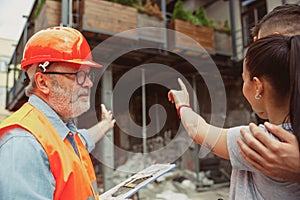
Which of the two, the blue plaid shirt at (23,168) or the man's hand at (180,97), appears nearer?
the blue plaid shirt at (23,168)

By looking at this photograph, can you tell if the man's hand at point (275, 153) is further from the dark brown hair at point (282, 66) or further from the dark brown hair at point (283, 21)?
the dark brown hair at point (283, 21)

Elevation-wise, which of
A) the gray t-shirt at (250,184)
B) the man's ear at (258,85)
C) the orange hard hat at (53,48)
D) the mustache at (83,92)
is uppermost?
the orange hard hat at (53,48)

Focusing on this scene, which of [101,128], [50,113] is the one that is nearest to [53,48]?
[50,113]

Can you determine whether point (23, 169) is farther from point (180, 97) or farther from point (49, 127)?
point (180, 97)

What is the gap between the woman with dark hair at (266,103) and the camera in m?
0.74

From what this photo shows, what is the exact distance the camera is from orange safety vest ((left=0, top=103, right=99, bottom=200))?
887 millimetres

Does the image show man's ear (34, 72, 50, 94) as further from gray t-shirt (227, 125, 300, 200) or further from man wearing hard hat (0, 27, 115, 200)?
gray t-shirt (227, 125, 300, 200)

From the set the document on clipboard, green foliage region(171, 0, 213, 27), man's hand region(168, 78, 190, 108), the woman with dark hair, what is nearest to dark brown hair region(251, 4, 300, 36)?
the woman with dark hair

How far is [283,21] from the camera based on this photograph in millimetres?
919

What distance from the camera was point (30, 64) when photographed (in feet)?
3.61

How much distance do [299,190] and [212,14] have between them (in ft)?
23.8

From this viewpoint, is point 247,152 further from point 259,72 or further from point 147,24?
point 147,24

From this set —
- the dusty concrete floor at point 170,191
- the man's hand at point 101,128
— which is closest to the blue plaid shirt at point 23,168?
the man's hand at point 101,128

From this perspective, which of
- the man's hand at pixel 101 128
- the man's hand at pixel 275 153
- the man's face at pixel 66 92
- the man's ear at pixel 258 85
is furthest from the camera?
the man's hand at pixel 101 128
